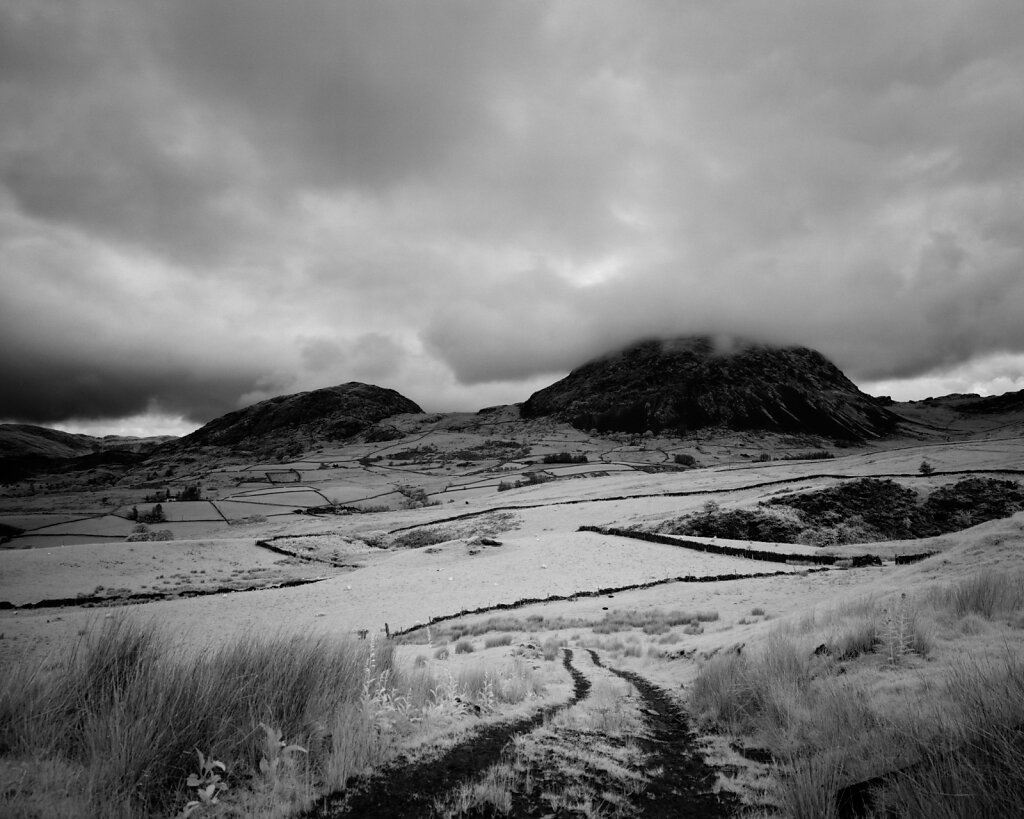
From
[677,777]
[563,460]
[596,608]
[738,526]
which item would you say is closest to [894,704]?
[677,777]

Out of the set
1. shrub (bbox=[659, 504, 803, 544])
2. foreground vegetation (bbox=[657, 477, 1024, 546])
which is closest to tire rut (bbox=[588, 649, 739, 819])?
shrub (bbox=[659, 504, 803, 544])

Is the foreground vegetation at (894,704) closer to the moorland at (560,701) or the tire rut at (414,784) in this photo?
the moorland at (560,701)

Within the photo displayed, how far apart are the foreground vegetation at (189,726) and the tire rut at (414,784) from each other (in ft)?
0.55

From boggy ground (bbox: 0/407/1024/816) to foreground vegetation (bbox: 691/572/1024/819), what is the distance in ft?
0.22

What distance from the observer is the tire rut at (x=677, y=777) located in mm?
3938

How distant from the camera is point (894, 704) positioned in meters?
4.96

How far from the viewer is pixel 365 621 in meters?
20.1

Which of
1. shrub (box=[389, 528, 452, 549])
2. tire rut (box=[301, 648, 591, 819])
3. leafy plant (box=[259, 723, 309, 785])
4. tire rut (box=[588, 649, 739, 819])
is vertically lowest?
shrub (box=[389, 528, 452, 549])

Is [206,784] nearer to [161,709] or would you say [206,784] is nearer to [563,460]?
[161,709]

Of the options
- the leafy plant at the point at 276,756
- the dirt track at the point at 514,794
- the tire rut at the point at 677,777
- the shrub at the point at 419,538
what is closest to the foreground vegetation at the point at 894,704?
the tire rut at the point at 677,777

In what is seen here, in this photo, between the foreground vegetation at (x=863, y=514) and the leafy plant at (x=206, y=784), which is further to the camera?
the foreground vegetation at (x=863, y=514)

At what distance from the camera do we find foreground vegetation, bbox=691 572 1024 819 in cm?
321

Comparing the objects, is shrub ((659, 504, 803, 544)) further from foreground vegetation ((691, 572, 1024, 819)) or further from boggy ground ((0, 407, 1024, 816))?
foreground vegetation ((691, 572, 1024, 819))

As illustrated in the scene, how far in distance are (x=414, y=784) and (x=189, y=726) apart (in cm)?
183
